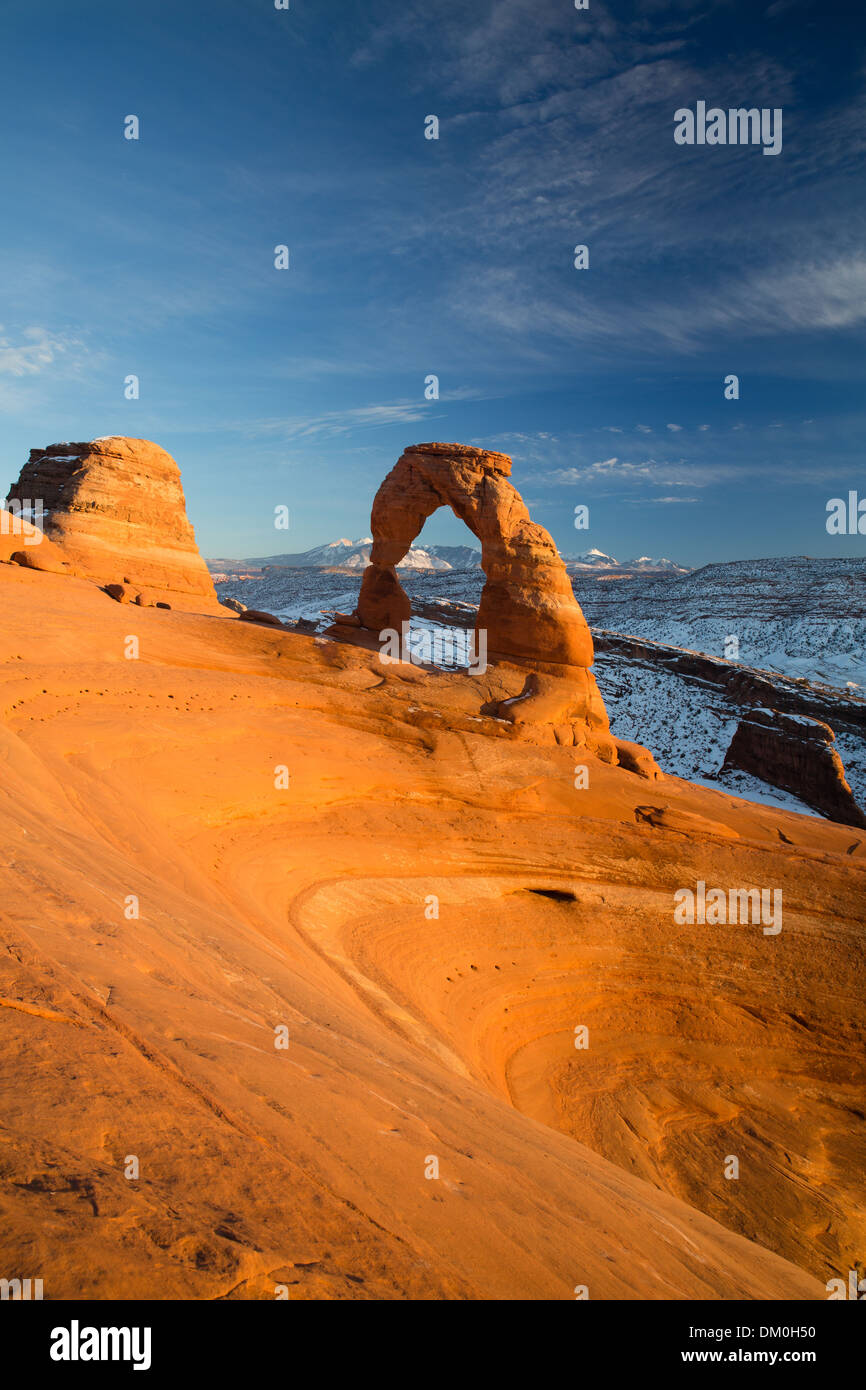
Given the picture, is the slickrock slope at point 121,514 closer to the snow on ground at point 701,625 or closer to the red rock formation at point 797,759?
the snow on ground at point 701,625

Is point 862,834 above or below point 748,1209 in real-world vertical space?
above

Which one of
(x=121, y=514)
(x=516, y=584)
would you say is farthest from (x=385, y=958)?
(x=121, y=514)

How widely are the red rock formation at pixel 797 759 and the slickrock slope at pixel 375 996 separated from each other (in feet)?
62.1

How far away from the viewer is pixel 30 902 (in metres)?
5.03

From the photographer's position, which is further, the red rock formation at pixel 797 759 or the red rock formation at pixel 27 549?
the red rock formation at pixel 797 759

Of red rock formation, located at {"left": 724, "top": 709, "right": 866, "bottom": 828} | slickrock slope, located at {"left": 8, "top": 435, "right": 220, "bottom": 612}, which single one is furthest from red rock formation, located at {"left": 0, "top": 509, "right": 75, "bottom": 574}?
red rock formation, located at {"left": 724, "top": 709, "right": 866, "bottom": 828}

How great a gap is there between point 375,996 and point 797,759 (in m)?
33.7

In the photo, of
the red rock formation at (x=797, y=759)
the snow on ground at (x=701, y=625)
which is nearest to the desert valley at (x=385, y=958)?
the snow on ground at (x=701, y=625)

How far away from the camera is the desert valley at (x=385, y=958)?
3.02m

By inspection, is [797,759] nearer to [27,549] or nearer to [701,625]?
[27,549]

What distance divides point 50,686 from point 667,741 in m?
39.2

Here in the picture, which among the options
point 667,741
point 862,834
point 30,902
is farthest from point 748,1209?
point 667,741

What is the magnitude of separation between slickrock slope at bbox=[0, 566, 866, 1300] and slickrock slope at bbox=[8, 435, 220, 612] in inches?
170
